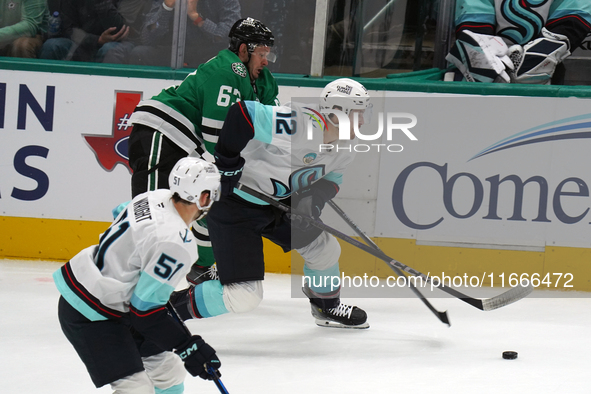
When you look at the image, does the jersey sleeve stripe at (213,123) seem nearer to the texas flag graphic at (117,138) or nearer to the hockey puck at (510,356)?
the texas flag graphic at (117,138)

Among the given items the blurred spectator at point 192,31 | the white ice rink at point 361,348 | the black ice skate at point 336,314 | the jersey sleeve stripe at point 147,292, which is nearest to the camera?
the jersey sleeve stripe at point 147,292

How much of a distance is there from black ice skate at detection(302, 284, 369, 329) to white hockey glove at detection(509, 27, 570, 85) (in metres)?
2.10

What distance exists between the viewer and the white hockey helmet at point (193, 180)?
68.0 inches

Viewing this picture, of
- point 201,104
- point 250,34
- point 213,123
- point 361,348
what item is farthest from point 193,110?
point 361,348

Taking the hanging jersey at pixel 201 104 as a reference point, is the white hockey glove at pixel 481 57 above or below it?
above

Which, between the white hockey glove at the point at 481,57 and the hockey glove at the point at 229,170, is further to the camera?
the white hockey glove at the point at 481,57

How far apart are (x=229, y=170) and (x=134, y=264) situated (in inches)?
37.0

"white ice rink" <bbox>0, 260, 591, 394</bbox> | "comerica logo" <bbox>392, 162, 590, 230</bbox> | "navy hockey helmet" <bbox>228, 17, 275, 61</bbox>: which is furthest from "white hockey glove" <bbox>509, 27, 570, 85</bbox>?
"navy hockey helmet" <bbox>228, 17, 275, 61</bbox>

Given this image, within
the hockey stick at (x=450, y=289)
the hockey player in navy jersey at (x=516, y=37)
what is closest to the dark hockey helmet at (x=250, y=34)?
the hockey stick at (x=450, y=289)

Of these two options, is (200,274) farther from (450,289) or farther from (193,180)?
(193,180)

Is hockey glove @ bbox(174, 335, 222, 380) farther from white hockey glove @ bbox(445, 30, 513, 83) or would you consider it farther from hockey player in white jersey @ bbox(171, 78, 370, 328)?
white hockey glove @ bbox(445, 30, 513, 83)

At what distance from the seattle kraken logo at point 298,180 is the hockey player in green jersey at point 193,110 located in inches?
A: 14.9

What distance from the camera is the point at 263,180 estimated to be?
280 cm

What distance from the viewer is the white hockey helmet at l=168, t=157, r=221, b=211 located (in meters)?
1.73
